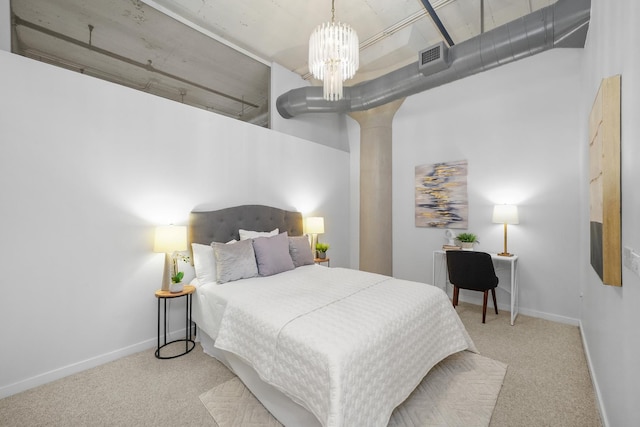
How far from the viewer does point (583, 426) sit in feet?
5.30

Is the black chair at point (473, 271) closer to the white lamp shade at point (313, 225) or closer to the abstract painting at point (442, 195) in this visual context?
the abstract painting at point (442, 195)

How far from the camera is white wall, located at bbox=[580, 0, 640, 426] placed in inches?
44.5

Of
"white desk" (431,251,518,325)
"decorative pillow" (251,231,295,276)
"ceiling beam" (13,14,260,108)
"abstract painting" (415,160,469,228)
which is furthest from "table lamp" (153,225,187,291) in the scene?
"abstract painting" (415,160,469,228)

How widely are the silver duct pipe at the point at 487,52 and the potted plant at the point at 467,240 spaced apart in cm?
194

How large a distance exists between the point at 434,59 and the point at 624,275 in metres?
2.55

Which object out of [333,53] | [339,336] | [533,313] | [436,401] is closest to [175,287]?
[339,336]

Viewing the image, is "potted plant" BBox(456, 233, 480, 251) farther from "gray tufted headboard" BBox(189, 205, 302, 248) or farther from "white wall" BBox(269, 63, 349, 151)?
"white wall" BBox(269, 63, 349, 151)

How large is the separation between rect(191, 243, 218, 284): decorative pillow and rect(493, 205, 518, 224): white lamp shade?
327 cm

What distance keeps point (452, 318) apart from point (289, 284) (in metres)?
1.41

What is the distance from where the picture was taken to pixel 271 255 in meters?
2.88

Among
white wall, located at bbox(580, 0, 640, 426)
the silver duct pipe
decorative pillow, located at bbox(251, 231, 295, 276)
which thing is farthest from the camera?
decorative pillow, located at bbox(251, 231, 295, 276)

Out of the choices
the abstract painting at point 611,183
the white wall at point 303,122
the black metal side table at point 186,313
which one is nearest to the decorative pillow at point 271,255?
the black metal side table at point 186,313

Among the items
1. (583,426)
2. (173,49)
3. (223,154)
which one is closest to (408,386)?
(583,426)

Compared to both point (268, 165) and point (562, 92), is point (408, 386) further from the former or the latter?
point (562, 92)
